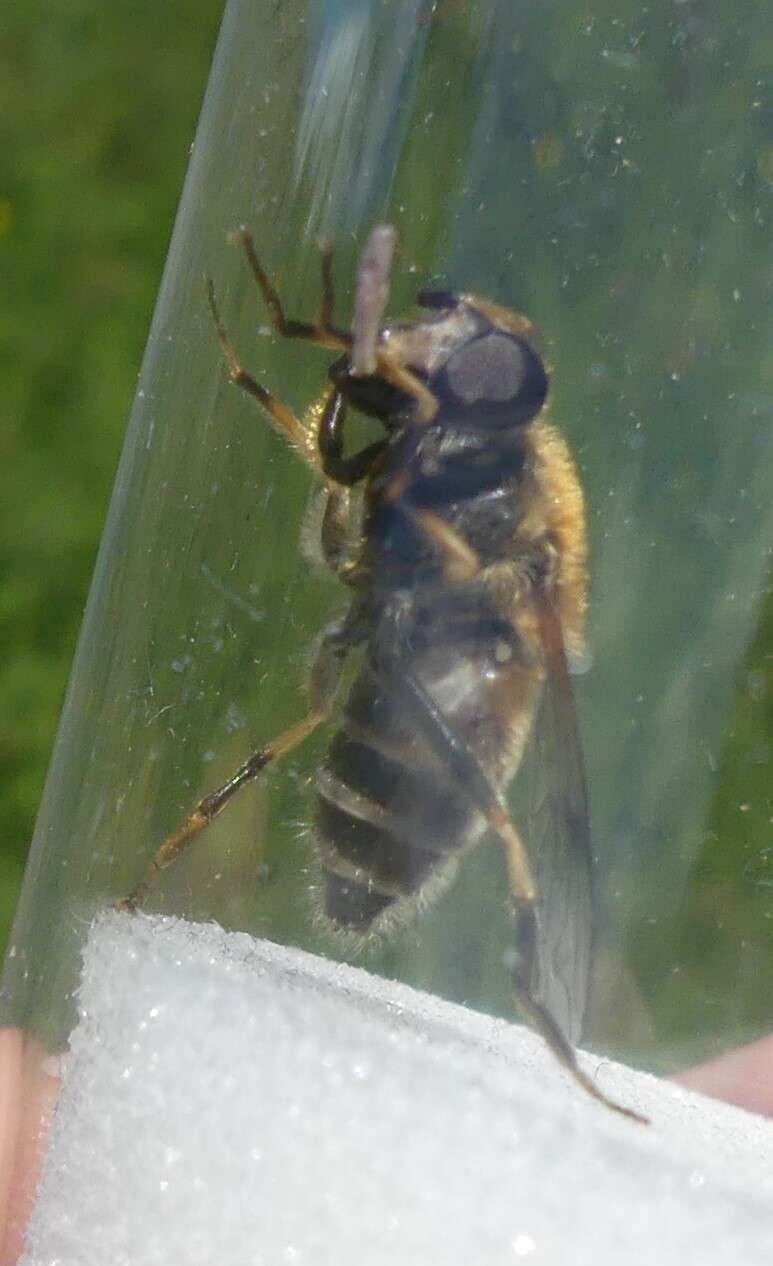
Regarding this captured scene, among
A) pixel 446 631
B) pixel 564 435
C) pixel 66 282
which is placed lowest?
pixel 66 282

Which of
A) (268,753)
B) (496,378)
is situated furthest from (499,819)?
(496,378)

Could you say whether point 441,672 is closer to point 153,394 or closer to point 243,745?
point 243,745

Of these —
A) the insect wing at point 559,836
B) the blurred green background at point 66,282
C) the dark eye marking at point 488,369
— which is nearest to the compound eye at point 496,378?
the dark eye marking at point 488,369

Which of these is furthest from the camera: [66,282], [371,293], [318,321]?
[66,282]

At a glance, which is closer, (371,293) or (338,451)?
(371,293)

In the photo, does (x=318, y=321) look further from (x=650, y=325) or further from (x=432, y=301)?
(x=650, y=325)

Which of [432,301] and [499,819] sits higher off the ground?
[432,301]

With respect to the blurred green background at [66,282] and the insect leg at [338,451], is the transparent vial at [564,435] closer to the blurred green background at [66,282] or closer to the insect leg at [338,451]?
the insect leg at [338,451]
